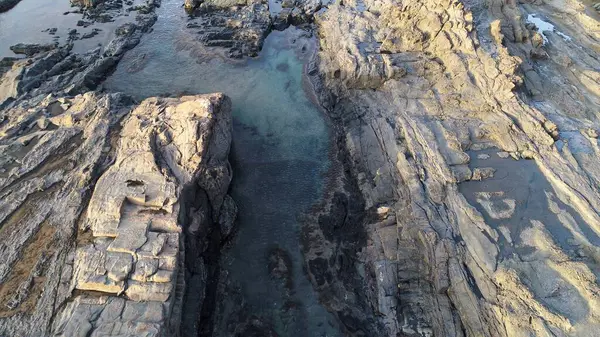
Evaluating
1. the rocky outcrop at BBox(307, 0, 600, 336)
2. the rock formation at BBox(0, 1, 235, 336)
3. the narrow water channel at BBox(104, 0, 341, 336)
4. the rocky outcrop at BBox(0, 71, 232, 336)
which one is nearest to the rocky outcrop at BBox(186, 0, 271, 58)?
the narrow water channel at BBox(104, 0, 341, 336)

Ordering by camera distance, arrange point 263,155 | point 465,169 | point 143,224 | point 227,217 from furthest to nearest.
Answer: point 263,155
point 465,169
point 227,217
point 143,224

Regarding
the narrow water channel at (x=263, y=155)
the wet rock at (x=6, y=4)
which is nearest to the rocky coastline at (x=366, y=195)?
the narrow water channel at (x=263, y=155)

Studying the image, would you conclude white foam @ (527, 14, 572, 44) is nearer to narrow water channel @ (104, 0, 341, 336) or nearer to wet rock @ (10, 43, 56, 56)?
narrow water channel @ (104, 0, 341, 336)

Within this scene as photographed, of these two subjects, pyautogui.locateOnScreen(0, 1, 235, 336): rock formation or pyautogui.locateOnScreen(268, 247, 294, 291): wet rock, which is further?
pyautogui.locateOnScreen(268, 247, 294, 291): wet rock

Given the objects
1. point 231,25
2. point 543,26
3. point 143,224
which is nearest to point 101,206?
point 143,224

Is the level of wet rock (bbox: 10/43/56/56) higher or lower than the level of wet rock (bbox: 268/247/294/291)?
higher

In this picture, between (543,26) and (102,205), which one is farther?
(543,26)

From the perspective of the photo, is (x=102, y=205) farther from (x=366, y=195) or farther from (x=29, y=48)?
(x=29, y=48)
